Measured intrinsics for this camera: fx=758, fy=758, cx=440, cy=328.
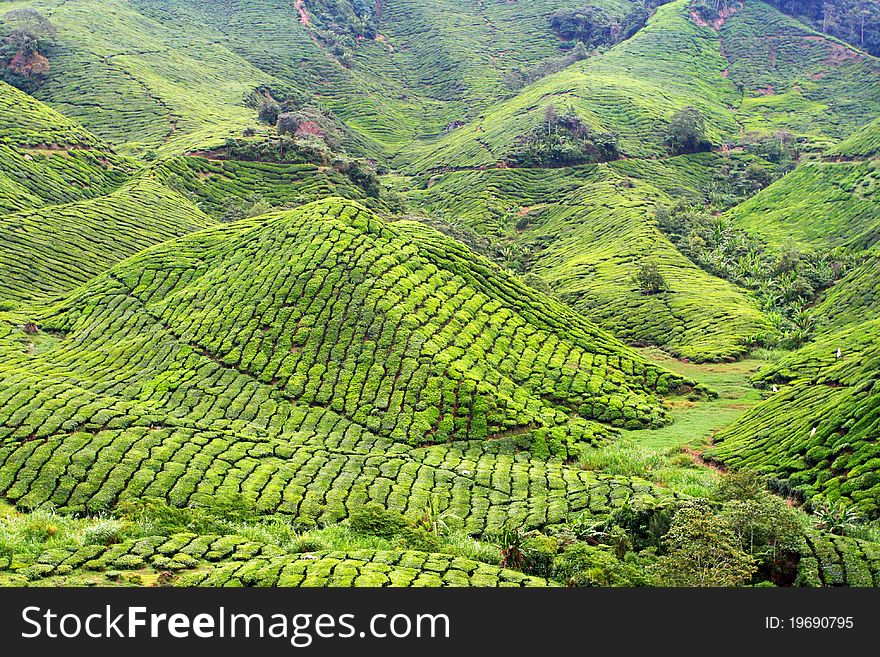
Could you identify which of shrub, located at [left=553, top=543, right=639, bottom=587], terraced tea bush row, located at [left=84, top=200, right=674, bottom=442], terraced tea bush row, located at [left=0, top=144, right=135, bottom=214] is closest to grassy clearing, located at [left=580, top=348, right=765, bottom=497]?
terraced tea bush row, located at [left=84, top=200, right=674, bottom=442]

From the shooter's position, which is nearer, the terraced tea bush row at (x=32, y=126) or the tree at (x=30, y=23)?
the terraced tea bush row at (x=32, y=126)

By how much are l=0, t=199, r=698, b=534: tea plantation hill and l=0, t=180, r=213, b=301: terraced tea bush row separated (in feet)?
26.0

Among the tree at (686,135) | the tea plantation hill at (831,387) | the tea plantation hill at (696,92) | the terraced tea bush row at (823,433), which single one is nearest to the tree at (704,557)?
the tea plantation hill at (831,387)

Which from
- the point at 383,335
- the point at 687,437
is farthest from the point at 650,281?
the point at 383,335

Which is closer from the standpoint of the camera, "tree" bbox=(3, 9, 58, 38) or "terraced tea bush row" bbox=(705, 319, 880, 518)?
"terraced tea bush row" bbox=(705, 319, 880, 518)

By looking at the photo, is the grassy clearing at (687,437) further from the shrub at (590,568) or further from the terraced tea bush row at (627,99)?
the terraced tea bush row at (627,99)

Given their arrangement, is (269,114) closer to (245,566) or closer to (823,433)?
(823,433)

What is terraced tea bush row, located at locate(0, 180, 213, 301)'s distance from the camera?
7388 cm

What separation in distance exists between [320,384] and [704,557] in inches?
1196

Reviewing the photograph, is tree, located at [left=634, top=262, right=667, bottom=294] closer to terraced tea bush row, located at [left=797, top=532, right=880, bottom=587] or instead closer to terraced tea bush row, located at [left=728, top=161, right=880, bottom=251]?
terraced tea bush row, located at [left=728, top=161, right=880, bottom=251]

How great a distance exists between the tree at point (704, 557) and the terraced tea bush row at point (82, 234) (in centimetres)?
6399

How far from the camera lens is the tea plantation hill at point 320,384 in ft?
132

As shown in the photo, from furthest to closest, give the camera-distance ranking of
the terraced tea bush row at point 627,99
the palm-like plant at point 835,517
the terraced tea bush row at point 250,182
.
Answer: the terraced tea bush row at point 627,99, the terraced tea bush row at point 250,182, the palm-like plant at point 835,517

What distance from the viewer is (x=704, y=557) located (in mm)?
28016
